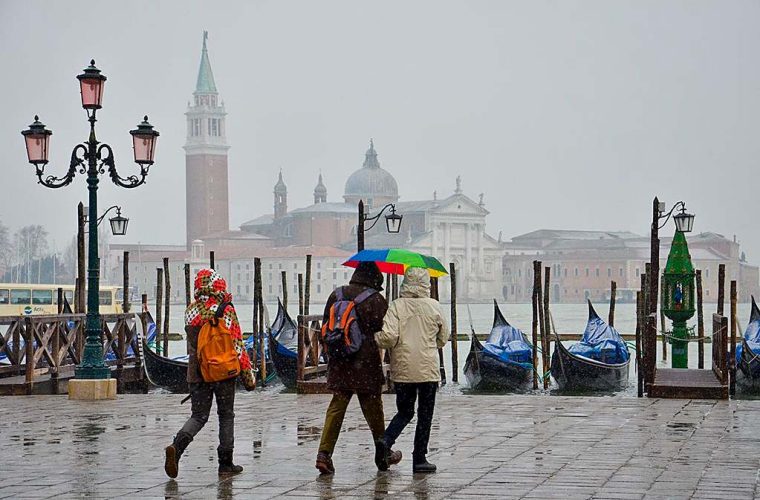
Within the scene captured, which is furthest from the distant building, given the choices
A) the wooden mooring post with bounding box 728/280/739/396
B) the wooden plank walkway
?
the wooden plank walkway

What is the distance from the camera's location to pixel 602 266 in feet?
311

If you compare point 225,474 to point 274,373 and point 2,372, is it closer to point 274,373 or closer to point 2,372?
point 2,372

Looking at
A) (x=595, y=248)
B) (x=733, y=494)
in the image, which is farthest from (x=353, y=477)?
(x=595, y=248)

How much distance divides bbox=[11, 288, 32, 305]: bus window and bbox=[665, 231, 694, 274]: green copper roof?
2915 cm

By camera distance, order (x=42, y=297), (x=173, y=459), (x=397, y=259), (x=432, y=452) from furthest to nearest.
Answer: (x=42, y=297)
(x=432, y=452)
(x=397, y=259)
(x=173, y=459)

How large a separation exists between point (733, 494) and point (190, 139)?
3942 inches

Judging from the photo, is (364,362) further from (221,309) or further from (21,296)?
(21,296)

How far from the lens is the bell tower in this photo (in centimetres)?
9362

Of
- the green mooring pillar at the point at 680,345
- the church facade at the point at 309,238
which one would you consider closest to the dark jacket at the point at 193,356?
the green mooring pillar at the point at 680,345

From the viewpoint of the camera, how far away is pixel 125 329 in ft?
41.9

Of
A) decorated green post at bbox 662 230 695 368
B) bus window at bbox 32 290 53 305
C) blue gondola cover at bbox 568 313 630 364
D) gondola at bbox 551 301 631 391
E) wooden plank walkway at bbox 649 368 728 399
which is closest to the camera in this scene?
wooden plank walkway at bbox 649 368 728 399

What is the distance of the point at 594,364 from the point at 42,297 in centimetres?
2817

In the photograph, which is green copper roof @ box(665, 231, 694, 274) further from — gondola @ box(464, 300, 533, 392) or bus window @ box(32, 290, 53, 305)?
bus window @ box(32, 290, 53, 305)

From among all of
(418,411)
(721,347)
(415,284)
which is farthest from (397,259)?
(721,347)
